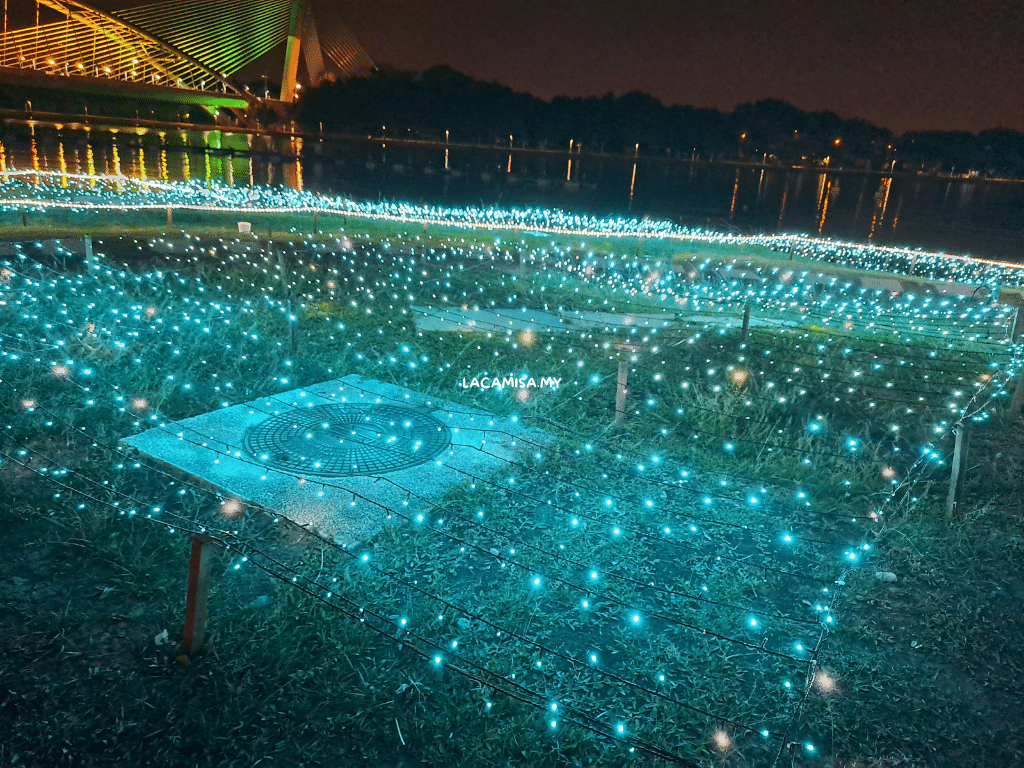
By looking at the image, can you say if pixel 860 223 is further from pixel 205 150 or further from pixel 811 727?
pixel 205 150

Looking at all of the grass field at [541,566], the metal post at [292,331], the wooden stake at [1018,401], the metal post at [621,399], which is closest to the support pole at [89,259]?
the grass field at [541,566]

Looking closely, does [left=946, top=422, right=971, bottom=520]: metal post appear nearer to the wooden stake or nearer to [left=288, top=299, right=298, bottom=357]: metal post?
the wooden stake

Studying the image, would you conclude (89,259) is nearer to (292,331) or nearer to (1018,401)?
(292,331)

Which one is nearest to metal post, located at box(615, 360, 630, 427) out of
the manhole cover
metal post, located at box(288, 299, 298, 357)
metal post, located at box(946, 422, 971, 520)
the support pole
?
the manhole cover

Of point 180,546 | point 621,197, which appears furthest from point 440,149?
point 180,546

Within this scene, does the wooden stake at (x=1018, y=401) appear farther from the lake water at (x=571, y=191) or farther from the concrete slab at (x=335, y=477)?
the lake water at (x=571, y=191)
